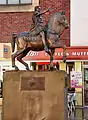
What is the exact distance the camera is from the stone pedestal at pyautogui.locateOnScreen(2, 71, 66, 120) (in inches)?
428

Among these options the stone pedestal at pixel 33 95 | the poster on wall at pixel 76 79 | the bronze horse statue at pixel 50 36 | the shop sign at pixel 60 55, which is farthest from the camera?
the poster on wall at pixel 76 79

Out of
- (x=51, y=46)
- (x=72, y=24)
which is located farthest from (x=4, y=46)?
(x=51, y=46)

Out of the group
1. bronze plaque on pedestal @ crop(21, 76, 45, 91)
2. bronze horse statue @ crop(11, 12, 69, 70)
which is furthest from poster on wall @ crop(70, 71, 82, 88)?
bronze plaque on pedestal @ crop(21, 76, 45, 91)

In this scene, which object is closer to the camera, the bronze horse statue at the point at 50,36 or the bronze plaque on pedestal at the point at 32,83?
the bronze plaque on pedestal at the point at 32,83

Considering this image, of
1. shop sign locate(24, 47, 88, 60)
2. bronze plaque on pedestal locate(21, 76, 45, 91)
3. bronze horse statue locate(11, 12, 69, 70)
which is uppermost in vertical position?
bronze horse statue locate(11, 12, 69, 70)

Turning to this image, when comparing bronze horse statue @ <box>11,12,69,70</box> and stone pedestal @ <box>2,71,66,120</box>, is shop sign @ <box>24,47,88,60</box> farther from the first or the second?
stone pedestal @ <box>2,71,66,120</box>

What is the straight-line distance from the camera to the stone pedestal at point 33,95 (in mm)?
10875

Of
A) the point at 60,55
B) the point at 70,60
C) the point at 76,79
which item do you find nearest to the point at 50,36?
the point at 60,55

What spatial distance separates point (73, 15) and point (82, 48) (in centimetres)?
251

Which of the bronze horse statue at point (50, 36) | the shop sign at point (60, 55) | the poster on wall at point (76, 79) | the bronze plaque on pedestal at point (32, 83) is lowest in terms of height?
the poster on wall at point (76, 79)

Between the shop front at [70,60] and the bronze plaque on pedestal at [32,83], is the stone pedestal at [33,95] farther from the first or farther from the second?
the shop front at [70,60]

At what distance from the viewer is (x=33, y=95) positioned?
36.1 ft

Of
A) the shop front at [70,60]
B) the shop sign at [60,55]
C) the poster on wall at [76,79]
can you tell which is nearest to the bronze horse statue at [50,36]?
the shop front at [70,60]

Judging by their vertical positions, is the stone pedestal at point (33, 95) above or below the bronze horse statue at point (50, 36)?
below
